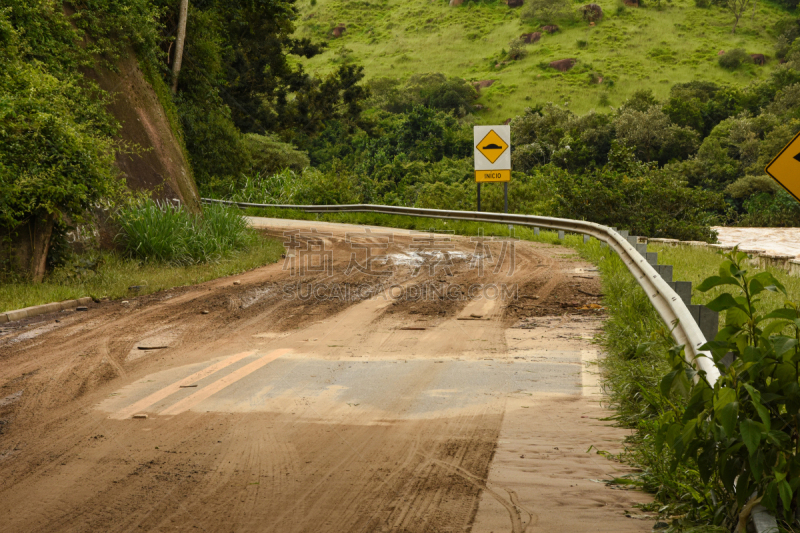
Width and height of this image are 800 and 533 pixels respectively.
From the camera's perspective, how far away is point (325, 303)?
9.93m

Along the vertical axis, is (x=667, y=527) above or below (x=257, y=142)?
below

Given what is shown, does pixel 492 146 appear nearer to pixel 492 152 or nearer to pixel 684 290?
pixel 492 152

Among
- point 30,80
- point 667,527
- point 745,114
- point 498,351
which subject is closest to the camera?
point 667,527

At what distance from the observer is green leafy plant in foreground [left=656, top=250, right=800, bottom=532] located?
2.79 m

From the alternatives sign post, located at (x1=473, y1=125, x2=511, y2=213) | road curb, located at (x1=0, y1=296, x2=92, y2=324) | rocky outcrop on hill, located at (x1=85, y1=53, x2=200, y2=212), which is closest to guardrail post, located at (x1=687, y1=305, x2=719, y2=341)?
road curb, located at (x1=0, y1=296, x2=92, y2=324)

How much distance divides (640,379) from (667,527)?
2238mm

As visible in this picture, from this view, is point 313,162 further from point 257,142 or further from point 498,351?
point 498,351

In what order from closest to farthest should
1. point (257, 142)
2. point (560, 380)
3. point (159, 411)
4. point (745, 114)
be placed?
1. point (159, 411)
2. point (560, 380)
3. point (257, 142)
4. point (745, 114)

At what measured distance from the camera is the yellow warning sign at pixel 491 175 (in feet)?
74.6

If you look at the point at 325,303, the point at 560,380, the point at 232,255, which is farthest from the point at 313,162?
the point at 560,380

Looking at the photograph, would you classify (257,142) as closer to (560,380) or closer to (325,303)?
(325,303)

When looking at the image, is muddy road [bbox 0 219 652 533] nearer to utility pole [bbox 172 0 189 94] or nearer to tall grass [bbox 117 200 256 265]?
tall grass [bbox 117 200 256 265]

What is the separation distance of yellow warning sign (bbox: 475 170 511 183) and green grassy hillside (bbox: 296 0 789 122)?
72413 millimetres

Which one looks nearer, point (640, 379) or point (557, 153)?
point (640, 379)
